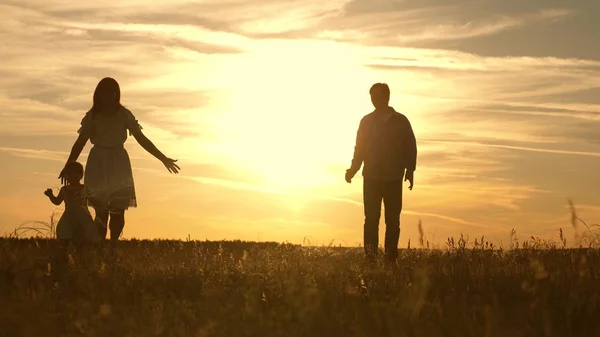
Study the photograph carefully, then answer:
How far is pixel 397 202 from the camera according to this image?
12.1 meters

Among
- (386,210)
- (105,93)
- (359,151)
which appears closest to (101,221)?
(105,93)

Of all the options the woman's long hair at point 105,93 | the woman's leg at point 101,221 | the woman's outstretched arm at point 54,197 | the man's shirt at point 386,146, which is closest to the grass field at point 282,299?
the woman's leg at point 101,221

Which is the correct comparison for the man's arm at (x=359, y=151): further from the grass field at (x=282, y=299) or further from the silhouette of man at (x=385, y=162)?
the grass field at (x=282, y=299)

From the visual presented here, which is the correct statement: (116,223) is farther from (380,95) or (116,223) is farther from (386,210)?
(380,95)

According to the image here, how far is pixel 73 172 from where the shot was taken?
1098 centimetres

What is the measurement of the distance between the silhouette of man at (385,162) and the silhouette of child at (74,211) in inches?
158

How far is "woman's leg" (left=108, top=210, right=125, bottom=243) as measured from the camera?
432 inches

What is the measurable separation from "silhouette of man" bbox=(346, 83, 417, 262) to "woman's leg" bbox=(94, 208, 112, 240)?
3.81 metres

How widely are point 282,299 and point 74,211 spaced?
5.50 m

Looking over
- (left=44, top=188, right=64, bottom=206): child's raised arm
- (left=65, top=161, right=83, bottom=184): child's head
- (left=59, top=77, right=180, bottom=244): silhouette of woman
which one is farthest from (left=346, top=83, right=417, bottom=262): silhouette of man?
(left=44, top=188, right=64, bottom=206): child's raised arm

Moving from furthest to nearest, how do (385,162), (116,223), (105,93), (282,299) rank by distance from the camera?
(385,162) < (116,223) < (105,93) < (282,299)

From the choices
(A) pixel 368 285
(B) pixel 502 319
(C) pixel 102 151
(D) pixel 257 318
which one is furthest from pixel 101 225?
(B) pixel 502 319

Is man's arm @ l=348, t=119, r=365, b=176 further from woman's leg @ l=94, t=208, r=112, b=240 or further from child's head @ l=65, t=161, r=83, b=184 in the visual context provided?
child's head @ l=65, t=161, r=83, b=184

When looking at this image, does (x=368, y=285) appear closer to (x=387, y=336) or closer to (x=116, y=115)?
(x=387, y=336)
